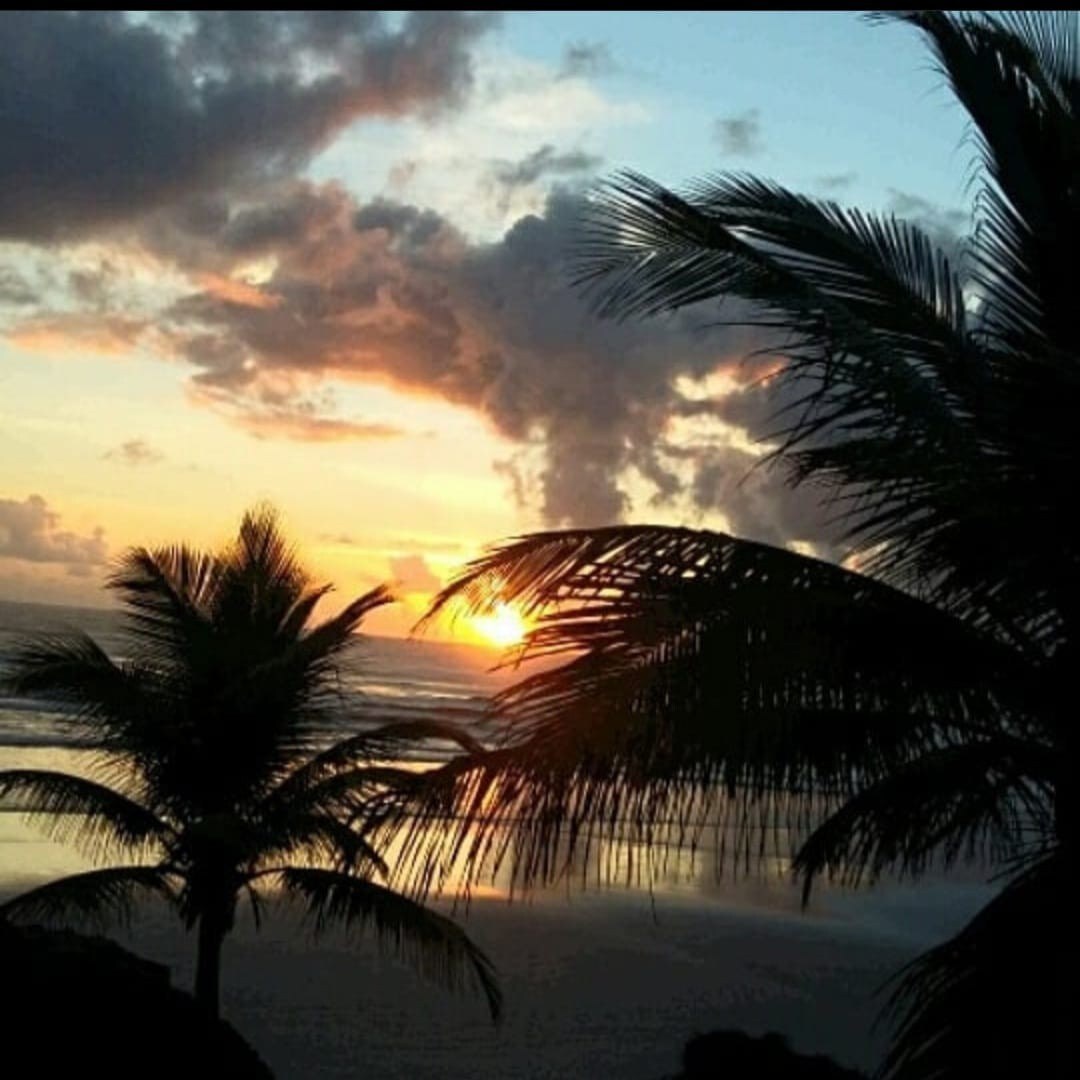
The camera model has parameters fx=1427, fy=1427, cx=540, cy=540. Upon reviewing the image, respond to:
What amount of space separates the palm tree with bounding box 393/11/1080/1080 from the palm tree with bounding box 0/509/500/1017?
610cm

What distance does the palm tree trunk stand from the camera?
11467 mm

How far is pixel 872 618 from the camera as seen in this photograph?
493 cm

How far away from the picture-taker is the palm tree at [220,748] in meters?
11.5

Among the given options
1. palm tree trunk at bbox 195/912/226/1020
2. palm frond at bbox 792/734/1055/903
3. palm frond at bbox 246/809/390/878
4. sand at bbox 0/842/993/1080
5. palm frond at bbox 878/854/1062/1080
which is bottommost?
sand at bbox 0/842/993/1080

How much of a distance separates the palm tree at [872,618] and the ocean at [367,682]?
442 millimetres

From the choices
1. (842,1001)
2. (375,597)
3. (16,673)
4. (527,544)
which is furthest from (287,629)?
(842,1001)

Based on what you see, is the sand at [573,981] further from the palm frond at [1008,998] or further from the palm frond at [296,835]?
the palm frond at [1008,998]

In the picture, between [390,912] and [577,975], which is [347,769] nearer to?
[390,912]

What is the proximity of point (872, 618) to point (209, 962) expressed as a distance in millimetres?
8342

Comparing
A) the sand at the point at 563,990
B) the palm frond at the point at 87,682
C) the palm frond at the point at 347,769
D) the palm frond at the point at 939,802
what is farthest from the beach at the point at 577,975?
the palm frond at the point at 939,802

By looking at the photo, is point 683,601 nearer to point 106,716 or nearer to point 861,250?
point 861,250

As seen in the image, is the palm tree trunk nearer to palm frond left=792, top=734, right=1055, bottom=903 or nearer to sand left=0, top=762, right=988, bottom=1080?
sand left=0, top=762, right=988, bottom=1080

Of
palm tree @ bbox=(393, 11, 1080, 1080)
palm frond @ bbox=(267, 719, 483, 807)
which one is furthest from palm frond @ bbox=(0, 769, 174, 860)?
palm tree @ bbox=(393, 11, 1080, 1080)

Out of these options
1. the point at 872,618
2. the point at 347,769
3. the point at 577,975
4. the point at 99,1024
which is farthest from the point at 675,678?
the point at 577,975
